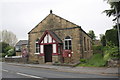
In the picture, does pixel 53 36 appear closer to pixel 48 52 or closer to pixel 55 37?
pixel 55 37

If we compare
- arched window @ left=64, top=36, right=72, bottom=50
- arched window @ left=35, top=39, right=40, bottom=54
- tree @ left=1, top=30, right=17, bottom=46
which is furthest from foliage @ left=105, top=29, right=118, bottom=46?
tree @ left=1, top=30, right=17, bottom=46

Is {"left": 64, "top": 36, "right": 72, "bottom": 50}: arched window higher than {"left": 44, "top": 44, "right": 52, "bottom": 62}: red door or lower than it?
higher

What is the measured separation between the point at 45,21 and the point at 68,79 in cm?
1452

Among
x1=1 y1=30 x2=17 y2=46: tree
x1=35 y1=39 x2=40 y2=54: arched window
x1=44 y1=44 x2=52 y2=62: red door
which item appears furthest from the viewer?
x1=1 y1=30 x2=17 y2=46: tree

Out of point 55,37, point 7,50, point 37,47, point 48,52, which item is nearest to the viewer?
point 55,37

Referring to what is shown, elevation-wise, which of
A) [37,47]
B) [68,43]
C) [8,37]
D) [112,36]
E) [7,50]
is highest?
[8,37]

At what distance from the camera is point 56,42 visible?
1878 centimetres

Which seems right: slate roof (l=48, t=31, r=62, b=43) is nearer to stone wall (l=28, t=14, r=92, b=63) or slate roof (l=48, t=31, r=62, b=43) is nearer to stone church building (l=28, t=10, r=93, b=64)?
stone church building (l=28, t=10, r=93, b=64)

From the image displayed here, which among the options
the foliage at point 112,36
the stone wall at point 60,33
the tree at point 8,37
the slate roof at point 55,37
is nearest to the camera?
the foliage at point 112,36

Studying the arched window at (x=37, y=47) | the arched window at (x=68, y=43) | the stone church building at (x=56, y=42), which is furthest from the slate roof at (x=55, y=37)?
the arched window at (x=37, y=47)

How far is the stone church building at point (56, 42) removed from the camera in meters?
18.5

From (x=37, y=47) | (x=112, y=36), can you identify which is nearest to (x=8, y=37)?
(x=37, y=47)

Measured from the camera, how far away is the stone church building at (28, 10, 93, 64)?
60.7 ft

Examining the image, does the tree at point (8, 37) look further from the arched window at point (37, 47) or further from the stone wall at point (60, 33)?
the arched window at point (37, 47)
